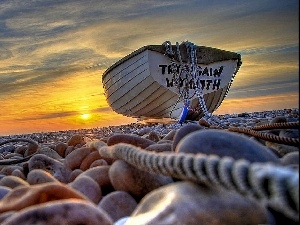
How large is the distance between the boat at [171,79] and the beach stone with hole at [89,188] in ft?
31.6

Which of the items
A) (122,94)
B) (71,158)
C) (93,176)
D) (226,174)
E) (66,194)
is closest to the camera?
(226,174)

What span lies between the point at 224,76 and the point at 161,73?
9.23ft

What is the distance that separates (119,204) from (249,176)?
110 cm

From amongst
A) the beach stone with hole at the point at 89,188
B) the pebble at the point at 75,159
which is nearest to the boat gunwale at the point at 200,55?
the pebble at the point at 75,159

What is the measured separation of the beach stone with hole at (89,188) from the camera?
205 centimetres

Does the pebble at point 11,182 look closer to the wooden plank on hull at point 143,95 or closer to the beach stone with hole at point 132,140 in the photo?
the beach stone with hole at point 132,140

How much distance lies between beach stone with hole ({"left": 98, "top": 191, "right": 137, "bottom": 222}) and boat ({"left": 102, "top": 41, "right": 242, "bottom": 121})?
9.82 metres

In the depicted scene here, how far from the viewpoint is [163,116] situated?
15516 millimetres

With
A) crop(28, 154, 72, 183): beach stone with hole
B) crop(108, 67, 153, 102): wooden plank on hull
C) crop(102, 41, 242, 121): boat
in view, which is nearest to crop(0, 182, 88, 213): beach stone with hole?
crop(28, 154, 72, 183): beach stone with hole

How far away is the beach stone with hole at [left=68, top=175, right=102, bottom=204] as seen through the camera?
6.72 ft

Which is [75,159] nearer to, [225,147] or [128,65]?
[225,147]

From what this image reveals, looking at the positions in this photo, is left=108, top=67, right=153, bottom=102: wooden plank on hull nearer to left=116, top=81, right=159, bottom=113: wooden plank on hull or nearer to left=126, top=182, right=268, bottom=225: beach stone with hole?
left=116, top=81, right=159, bottom=113: wooden plank on hull

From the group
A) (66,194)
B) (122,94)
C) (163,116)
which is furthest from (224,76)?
(66,194)

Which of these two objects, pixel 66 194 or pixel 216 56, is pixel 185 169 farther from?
pixel 216 56
